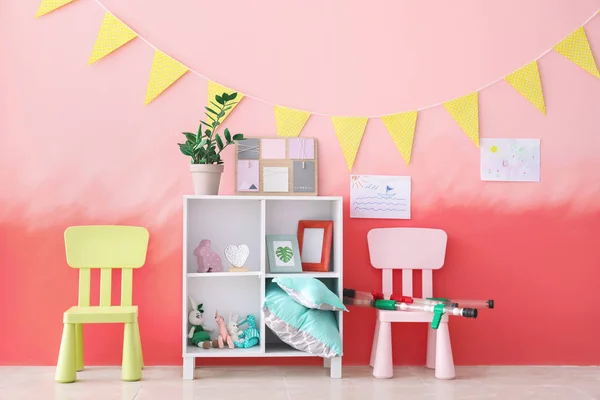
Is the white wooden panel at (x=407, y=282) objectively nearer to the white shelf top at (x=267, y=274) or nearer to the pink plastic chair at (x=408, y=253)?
the pink plastic chair at (x=408, y=253)

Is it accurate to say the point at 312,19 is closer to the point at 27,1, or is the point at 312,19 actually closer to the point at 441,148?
the point at 441,148

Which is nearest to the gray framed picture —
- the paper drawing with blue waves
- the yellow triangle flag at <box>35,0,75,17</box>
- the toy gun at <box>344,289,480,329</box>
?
the toy gun at <box>344,289,480,329</box>

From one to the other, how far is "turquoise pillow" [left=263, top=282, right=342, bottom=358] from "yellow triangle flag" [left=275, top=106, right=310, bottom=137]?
32.7 inches

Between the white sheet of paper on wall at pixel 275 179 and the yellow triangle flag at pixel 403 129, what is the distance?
565 mm

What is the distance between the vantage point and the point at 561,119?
3.64 m

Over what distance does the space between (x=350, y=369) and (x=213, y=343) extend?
2.19ft

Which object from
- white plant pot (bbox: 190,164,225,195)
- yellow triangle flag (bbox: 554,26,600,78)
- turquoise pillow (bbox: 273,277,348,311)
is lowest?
turquoise pillow (bbox: 273,277,348,311)

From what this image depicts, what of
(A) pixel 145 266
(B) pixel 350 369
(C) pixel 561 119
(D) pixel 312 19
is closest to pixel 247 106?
(D) pixel 312 19

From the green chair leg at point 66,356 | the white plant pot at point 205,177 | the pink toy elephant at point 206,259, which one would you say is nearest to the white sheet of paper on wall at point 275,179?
the white plant pot at point 205,177

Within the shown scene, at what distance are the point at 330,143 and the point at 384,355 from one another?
3.46ft

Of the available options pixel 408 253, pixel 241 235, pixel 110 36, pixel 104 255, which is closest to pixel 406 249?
pixel 408 253

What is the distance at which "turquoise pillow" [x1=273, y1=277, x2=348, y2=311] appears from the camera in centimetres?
303

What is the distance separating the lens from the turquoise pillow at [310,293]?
3.03 meters

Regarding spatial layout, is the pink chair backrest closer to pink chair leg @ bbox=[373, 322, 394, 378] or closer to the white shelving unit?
the white shelving unit
